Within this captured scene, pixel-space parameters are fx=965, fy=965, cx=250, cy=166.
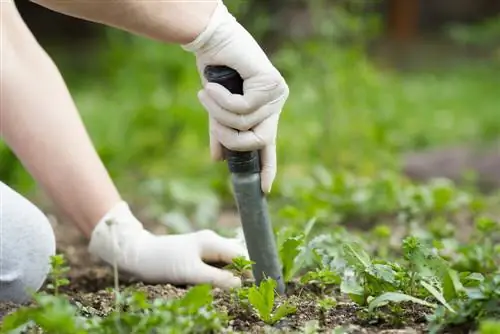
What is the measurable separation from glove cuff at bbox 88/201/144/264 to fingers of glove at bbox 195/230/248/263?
0.14 meters

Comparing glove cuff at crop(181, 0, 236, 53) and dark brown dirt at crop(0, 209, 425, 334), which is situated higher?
glove cuff at crop(181, 0, 236, 53)

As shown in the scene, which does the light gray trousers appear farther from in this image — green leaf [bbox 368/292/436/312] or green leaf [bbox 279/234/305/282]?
green leaf [bbox 368/292/436/312]

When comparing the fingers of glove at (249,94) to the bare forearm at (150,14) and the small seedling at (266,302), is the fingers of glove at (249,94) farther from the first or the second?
the small seedling at (266,302)

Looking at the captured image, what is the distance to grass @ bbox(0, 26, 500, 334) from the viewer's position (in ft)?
4.36

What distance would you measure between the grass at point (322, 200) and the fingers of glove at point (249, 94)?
0.26 metres

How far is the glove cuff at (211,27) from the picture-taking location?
5.11 ft

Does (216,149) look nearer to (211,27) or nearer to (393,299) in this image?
(211,27)

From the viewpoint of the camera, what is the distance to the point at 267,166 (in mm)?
1647

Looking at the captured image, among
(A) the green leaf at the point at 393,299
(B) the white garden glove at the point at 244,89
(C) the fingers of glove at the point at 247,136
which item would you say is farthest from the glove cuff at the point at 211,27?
(A) the green leaf at the point at 393,299

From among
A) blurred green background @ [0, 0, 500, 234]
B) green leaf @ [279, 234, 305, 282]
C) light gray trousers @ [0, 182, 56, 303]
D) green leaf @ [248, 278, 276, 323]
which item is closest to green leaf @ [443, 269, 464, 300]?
green leaf @ [248, 278, 276, 323]

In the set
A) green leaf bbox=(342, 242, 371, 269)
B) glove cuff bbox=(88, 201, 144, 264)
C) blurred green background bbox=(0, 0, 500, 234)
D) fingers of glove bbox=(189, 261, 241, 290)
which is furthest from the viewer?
blurred green background bbox=(0, 0, 500, 234)

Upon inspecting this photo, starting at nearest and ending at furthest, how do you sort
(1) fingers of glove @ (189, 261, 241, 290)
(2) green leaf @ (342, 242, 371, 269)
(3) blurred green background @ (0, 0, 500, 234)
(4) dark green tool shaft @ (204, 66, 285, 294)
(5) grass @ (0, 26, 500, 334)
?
1. (5) grass @ (0, 26, 500, 334)
2. (2) green leaf @ (342, 242, 371, 269)
3. (4) dark green tool shaft @ (204, 66, 285, 294)
4. (1) fingers of glove @ (189, 261, 241, 290)
5. (3) blurred green background @ (0, 0, 500, 234)

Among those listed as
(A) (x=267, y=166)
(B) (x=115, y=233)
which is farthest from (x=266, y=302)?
(B) (x=115, y=233)

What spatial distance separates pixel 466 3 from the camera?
35.5ft
